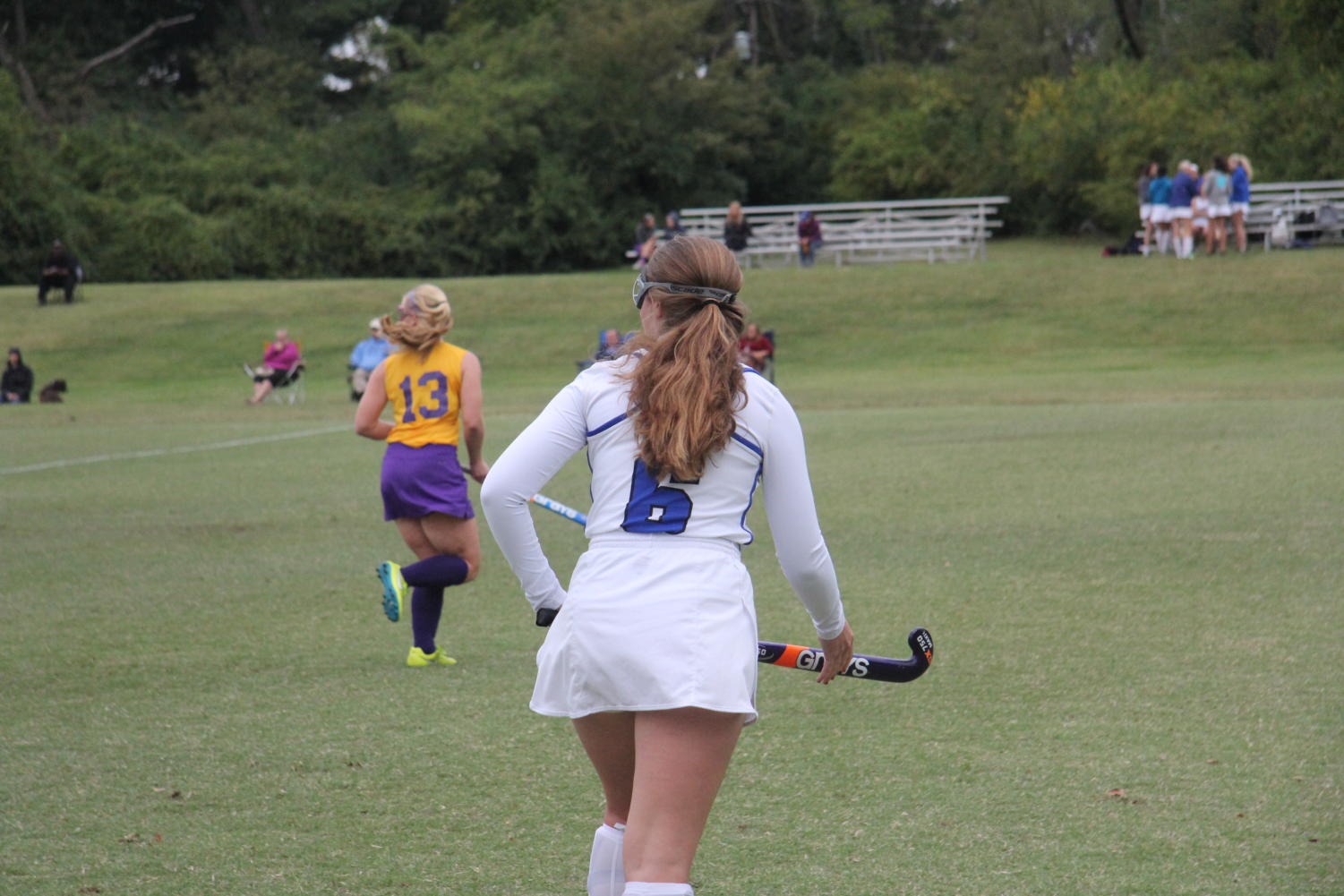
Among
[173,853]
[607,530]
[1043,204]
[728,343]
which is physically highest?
[728,343]

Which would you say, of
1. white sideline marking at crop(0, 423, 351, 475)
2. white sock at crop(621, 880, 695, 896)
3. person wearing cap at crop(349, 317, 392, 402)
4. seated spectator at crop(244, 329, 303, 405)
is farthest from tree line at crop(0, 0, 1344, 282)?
white sock at crop(621, 880, 695, 896)

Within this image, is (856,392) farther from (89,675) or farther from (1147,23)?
(1147,23)

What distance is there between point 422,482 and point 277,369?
2053 cm

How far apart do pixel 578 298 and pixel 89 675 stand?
1187 inches

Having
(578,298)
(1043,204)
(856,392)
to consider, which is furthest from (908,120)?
(856,392)

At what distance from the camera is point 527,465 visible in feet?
11.0

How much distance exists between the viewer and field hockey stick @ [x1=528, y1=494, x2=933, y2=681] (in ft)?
11.9

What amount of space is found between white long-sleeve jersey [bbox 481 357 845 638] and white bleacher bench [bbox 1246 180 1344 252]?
120 feet

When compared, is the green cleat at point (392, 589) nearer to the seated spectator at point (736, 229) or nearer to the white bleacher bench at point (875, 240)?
the seated spectator at point (736, 229)

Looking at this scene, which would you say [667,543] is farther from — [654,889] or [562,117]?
[562,117]

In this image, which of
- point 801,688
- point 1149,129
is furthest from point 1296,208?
point 801,688

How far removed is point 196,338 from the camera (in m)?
35.1

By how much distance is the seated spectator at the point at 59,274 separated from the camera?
37281mm

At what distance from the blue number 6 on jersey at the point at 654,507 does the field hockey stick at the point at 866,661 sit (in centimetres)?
47
